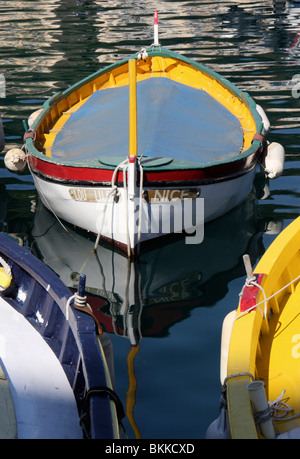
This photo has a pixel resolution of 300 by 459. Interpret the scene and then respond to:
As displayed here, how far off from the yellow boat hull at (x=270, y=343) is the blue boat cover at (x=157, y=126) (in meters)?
2.62

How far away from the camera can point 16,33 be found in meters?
22.3

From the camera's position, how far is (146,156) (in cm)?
887

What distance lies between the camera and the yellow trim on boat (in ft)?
36.3

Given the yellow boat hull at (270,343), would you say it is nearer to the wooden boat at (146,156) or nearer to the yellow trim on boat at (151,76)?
the wooden boat at (146,156)

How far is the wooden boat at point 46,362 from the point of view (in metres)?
4.85

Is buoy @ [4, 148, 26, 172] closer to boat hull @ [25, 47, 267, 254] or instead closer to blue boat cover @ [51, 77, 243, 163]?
boat hull @ [25, 47, 267, 254]

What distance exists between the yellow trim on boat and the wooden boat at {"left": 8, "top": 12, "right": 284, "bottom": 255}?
0.08ft

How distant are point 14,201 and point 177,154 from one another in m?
3.03
